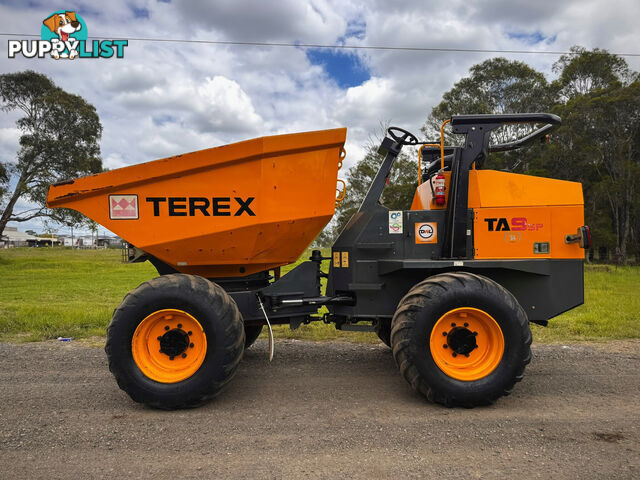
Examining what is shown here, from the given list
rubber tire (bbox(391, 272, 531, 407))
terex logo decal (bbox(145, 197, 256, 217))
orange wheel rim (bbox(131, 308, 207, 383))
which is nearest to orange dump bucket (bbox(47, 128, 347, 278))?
terex logo decal (bbox(145, 197, 256, 217))

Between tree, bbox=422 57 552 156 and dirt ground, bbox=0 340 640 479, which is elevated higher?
tree, bbox=422 57 552 156

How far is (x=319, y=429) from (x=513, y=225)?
267 cm

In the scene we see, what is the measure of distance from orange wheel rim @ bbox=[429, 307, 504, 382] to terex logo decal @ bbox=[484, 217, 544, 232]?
3.08ft

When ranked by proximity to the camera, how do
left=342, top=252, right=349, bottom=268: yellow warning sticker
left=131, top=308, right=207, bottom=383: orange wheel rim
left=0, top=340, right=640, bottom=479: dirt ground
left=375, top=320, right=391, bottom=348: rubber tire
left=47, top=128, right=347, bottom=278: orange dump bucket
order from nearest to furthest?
left=0, top=340, right=640, bottom=479: dirt ground < left=131, top=308, right=207, bottom=383: orange wheel rim < left=47, top=128, right=347, bottom=278: orange dump bucket < left=342, top=252, right=349, bottom=268: yellow warning sticker < left=375, top=320, right=391, bottom=348: rubber tire

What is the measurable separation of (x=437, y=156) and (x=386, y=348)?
262 centimetres

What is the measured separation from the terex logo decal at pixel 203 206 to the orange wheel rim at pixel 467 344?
6.81 ft

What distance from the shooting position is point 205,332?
387 centimetres

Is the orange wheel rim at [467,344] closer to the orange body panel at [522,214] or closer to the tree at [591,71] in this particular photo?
the orange body panel at [522,214]

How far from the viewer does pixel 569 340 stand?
6523mm

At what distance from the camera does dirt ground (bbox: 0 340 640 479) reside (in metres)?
2.86

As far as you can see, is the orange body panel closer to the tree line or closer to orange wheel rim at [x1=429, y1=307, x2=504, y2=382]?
orange wheel rim at [x1=429, y1=307, x2=504, y2=382]

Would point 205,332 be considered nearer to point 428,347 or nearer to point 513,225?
point 428,347

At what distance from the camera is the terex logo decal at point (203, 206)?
4.08 metres

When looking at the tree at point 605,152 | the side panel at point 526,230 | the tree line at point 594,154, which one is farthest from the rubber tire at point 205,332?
the tree at point 605,152
